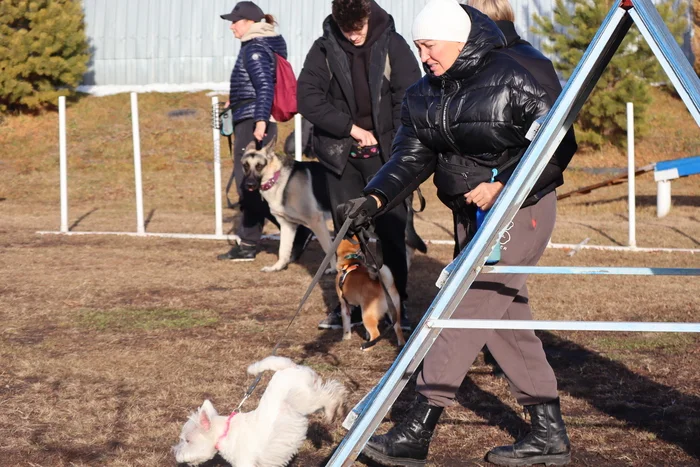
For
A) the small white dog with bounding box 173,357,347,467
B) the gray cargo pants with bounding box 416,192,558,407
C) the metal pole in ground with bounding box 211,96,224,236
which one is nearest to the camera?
the small white dog with bounding box 173,357,347,467

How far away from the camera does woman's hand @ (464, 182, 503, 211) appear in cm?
296

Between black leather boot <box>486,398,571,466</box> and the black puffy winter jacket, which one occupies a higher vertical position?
the black puffy winter jacket

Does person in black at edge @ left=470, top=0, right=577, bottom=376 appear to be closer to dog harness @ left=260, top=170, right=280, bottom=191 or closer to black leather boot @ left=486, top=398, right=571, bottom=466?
black leather boot @ left=486, top=398, right=571, bottom=466

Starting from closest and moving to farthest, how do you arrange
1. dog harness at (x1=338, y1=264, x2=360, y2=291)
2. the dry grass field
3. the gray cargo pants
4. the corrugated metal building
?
the gray cargo pants → the dry grass field → dog harness at (x1=338, y1=264, x2=360, y2=291) → the corrugated metal building

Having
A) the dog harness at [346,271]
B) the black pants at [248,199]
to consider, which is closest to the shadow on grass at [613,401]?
the dog harness at [346,271]

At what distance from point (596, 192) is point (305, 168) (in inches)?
312

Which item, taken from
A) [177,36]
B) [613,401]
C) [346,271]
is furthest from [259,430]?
[177,36]

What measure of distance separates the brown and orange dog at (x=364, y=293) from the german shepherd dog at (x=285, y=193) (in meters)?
2.45

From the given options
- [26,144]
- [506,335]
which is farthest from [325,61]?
[26,144]

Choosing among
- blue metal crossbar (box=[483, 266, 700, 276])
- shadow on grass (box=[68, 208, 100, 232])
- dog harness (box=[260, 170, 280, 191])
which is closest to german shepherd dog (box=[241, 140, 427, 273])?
dog harness (box=[260, 170, 280, 191])

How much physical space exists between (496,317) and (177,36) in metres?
19.3

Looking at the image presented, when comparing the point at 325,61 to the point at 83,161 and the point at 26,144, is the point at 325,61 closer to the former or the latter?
the point at 83,161

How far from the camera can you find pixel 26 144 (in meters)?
17.5

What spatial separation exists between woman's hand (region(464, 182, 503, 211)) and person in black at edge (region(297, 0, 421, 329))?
220 cm
